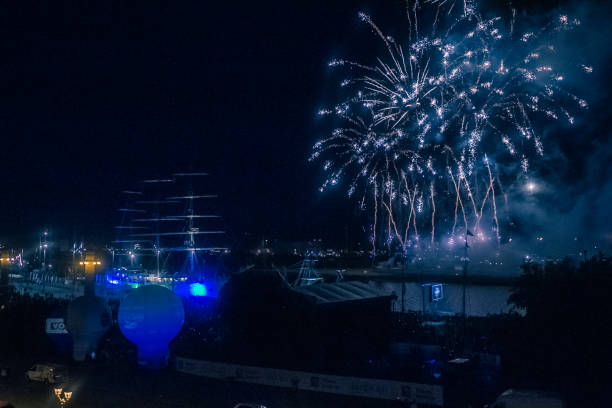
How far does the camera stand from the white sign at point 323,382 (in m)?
18.3

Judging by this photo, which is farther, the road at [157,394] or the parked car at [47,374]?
the parked car at [47,374]

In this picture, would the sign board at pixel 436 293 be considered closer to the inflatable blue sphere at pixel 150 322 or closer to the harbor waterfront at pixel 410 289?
the harbor waterfront at pixel 410 289

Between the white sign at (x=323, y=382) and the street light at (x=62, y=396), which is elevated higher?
the white sign at (x=323, y=382)

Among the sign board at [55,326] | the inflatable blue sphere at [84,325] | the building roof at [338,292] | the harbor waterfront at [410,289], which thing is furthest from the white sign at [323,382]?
the harbor waterfront at [410,289]

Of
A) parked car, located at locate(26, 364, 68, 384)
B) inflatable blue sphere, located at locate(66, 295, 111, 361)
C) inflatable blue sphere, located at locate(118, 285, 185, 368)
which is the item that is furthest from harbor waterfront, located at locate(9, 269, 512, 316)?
parked car, located at locate(26, 364, 68, 384)

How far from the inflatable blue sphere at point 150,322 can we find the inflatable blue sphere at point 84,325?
2900 millimetres

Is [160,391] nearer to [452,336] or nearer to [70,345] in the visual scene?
[70,345]

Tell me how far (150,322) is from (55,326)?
6.88 metres

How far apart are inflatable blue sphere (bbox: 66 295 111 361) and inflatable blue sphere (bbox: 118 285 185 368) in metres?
2.90

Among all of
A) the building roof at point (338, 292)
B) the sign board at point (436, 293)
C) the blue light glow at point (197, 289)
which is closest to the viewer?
the building roof at point (338, 292)

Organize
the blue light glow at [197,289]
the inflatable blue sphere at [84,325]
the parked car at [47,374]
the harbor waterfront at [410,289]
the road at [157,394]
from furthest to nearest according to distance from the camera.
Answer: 1. the harbor waterfront at [410,289]
2. the blue light glow at [197,289]
3. the inflatable blue sphere at [84,325]
4. the parked car at [47,374]
5. the road at [157,394]

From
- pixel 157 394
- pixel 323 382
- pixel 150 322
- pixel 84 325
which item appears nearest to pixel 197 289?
pixel 84 325

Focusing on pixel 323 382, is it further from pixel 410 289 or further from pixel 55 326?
pixel 410 289

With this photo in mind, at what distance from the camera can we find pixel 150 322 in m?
25.3
